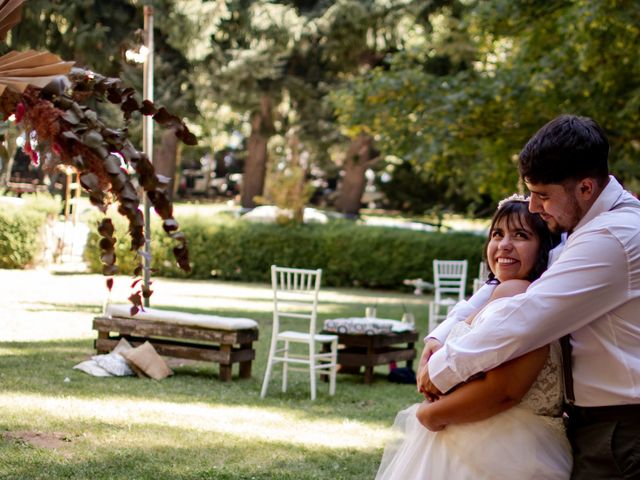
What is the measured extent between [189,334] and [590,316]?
8.44 m

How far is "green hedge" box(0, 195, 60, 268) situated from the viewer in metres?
21.9

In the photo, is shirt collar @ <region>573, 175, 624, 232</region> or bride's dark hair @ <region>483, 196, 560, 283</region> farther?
bride's dark hair @ <region>483, 196, 560, 283</region>

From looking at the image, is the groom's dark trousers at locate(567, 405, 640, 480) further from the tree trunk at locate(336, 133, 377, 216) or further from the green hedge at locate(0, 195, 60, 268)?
the tree trunk at locate(336, 133, 377, 216)

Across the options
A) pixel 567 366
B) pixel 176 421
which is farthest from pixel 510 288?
pixel 176 421

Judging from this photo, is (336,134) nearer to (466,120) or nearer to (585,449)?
(466,120)

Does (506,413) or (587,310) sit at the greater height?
(587,310)

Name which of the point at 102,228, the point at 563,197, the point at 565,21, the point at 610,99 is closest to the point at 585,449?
the point at 563,197

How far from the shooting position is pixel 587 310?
8.41ft

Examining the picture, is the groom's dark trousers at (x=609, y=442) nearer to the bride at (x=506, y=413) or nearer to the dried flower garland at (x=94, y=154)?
the bride at (x=506, y=413)

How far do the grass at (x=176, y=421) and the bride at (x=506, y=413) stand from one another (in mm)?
3821

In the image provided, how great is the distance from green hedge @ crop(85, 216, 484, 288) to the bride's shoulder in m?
20.1

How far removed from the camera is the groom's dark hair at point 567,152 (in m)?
2.60

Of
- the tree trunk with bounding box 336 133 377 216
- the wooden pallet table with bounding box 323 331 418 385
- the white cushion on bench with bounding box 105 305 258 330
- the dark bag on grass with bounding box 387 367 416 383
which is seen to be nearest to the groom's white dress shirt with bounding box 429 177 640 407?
the white cushion on bench with bounding box 105 305 258 330

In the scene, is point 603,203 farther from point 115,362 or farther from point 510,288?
point 115,362
